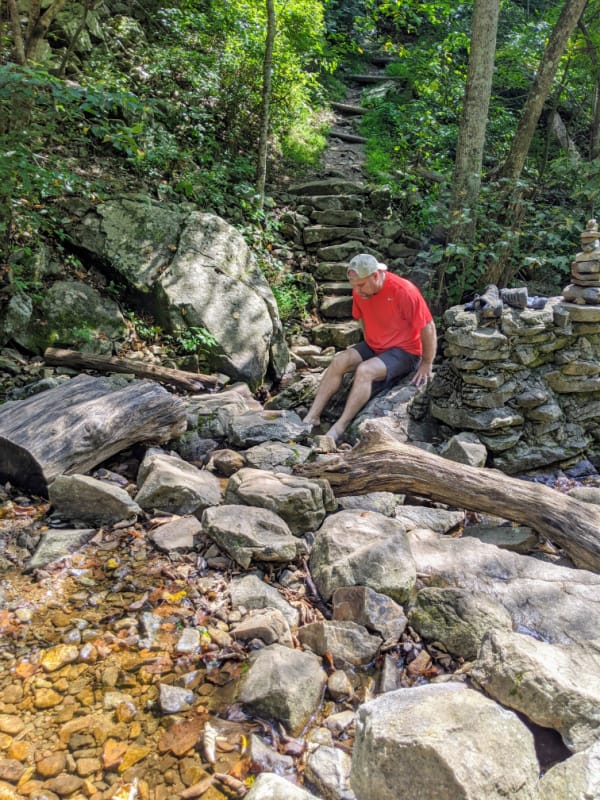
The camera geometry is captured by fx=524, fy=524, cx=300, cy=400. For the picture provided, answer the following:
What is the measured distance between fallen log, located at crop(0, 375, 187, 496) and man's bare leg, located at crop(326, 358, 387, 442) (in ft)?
5.29

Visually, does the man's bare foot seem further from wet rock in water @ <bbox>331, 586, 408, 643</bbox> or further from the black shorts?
wet rock in water @ <bbox>331, 586, 408, 643</bbox>

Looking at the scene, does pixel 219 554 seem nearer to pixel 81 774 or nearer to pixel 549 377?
pixel 81 774

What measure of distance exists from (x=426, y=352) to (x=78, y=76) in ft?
21.8

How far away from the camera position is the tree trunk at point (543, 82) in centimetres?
676

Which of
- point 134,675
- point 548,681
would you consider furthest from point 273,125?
point 548,681

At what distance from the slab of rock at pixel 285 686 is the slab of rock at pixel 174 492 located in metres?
1.35

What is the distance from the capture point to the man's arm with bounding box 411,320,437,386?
5.31 meters

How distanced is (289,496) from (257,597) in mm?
707

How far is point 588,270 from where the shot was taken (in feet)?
16.2

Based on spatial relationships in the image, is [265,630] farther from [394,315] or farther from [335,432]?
[394,315]

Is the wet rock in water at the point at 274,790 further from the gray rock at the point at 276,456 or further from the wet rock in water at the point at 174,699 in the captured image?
the gray rock at the point at 276,456

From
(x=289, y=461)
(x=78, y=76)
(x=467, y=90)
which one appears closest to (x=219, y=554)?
(x=289, y=461)

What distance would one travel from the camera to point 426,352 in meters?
5.38

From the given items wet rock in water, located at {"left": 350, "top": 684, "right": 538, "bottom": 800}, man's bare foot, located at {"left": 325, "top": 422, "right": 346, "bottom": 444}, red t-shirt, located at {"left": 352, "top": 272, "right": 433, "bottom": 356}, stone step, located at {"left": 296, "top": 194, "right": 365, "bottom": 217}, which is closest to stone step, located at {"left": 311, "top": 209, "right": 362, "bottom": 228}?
stone step, located at {"left": 296, "top": 194, "right": 365, "bottom": 217}
